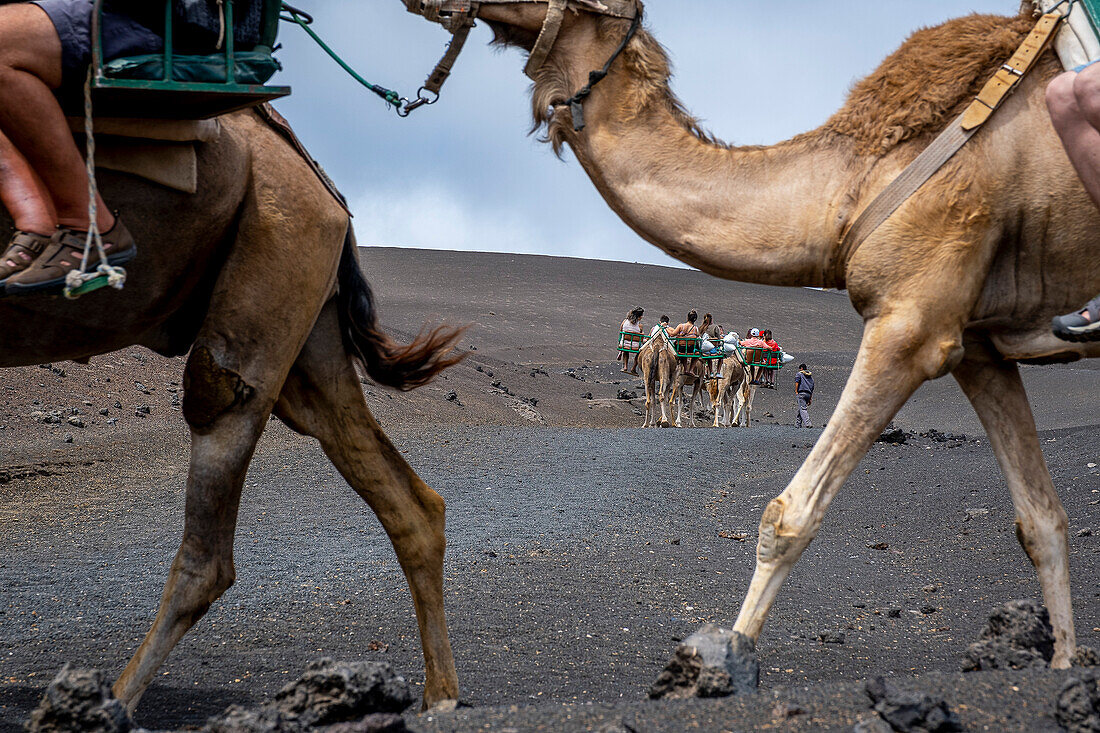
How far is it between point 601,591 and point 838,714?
3.68 metres

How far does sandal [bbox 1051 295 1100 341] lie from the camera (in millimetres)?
3316

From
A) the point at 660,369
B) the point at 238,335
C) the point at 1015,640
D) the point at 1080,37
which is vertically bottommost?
the point at 660,369

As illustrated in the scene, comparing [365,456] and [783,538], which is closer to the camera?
[783,538]

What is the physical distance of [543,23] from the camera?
4.03 meters

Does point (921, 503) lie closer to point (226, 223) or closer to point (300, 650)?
point (300, 650)

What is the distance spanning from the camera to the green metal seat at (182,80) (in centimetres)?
319

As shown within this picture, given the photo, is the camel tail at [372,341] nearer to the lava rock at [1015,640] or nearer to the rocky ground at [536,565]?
the rocky ground at [536,565]

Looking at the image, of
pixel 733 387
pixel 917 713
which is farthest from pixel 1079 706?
pixel 733 387

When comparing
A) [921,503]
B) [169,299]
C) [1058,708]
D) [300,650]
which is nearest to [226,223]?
[169,299]


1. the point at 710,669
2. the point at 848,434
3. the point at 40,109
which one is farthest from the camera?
the point at 848,434

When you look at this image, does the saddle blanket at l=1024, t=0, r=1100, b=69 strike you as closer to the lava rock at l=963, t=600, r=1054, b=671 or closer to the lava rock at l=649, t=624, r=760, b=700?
the lava rock at l=963, t=600, r=1054, b=671

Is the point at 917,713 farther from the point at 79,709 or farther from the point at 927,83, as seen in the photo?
the point at 927,83

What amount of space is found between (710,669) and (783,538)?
2.26 ft

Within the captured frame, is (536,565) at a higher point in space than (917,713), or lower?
lower
